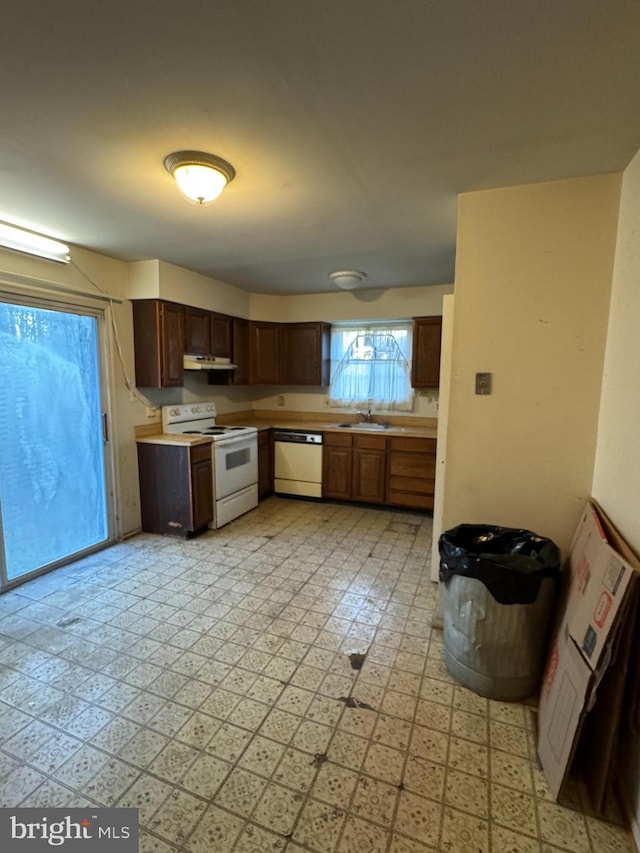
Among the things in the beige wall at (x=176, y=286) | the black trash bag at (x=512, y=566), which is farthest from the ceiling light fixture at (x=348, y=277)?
the black trash bag at (x=512, y=566)

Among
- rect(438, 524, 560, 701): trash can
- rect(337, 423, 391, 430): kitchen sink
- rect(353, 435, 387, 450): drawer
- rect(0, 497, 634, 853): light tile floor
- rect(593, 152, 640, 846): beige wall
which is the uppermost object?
rect(593, 152, 640, 846): beige wall

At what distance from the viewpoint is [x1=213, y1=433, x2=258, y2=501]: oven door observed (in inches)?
149

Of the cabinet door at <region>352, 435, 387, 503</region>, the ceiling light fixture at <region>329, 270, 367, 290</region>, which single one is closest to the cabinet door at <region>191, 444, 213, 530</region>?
the cabinet door at <region>352, 435, 387, 503</region>

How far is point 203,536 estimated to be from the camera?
3.64 meters

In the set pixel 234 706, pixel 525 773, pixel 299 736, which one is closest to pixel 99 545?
pixel 234 706

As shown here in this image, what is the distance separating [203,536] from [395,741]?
8.12ft

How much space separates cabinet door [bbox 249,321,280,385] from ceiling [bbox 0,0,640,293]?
2.35 metres

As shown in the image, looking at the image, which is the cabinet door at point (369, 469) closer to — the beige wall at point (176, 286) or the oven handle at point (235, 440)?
the oven handle at point (235, 440)

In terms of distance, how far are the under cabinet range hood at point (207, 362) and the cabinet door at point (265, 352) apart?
0.46 meters

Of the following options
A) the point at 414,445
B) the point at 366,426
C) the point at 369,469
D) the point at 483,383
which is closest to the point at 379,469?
the point at 369,469

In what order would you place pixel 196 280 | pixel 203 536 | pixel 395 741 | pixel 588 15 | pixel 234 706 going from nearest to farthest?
1. pixel 588 15
2. pixel 395 741
3. pixel 234 706
4. pixel 203 536
5. pixel 196 280

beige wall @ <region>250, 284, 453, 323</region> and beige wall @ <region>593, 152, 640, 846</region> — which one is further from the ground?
beige wall @ <region>250, 284, 453, 323</region>

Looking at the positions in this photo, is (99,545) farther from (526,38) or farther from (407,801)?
(526,38)

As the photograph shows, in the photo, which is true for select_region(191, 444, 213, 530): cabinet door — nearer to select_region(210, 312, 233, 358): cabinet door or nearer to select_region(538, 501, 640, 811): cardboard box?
select_region(210, 312, 233, 358): cabinet door
